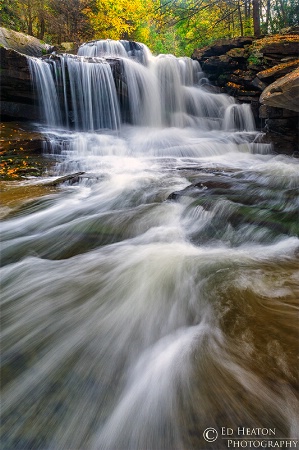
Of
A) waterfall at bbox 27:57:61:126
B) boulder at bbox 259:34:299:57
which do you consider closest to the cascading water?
waterfall at bbox 27:57:61:126

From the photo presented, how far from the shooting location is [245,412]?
4.30 feet

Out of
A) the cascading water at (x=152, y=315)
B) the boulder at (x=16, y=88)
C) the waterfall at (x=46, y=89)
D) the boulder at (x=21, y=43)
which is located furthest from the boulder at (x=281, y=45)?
the boulder at (x=21, y=43)

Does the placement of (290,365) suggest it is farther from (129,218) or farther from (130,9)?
(130,9)

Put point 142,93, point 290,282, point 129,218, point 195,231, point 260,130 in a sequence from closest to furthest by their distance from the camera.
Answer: point 290,282, point 195,231, point 129,218, point 260,130, point 142,93

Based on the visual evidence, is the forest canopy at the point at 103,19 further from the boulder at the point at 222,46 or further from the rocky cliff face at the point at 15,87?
the rocky cliff face at the point at 15,87

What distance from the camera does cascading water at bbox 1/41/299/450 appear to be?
1.34 metres

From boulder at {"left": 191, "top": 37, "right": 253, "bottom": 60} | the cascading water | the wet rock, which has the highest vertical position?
boulder at {"left": 191, "top": 37, "right": 253, "bottom": 60}

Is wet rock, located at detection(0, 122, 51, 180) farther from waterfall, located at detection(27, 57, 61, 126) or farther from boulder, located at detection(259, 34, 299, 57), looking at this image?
boulder, located at detection(259, 34, 299, 57)

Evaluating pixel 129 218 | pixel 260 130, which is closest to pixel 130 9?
pixel 260 130

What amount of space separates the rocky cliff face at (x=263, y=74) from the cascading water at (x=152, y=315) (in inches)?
145

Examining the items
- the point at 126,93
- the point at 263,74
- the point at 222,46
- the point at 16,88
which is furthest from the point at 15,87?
the point at 222,46

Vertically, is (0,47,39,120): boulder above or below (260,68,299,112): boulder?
above

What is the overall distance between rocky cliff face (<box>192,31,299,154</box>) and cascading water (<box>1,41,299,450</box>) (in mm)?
3687

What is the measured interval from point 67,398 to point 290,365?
1269 millimetres
